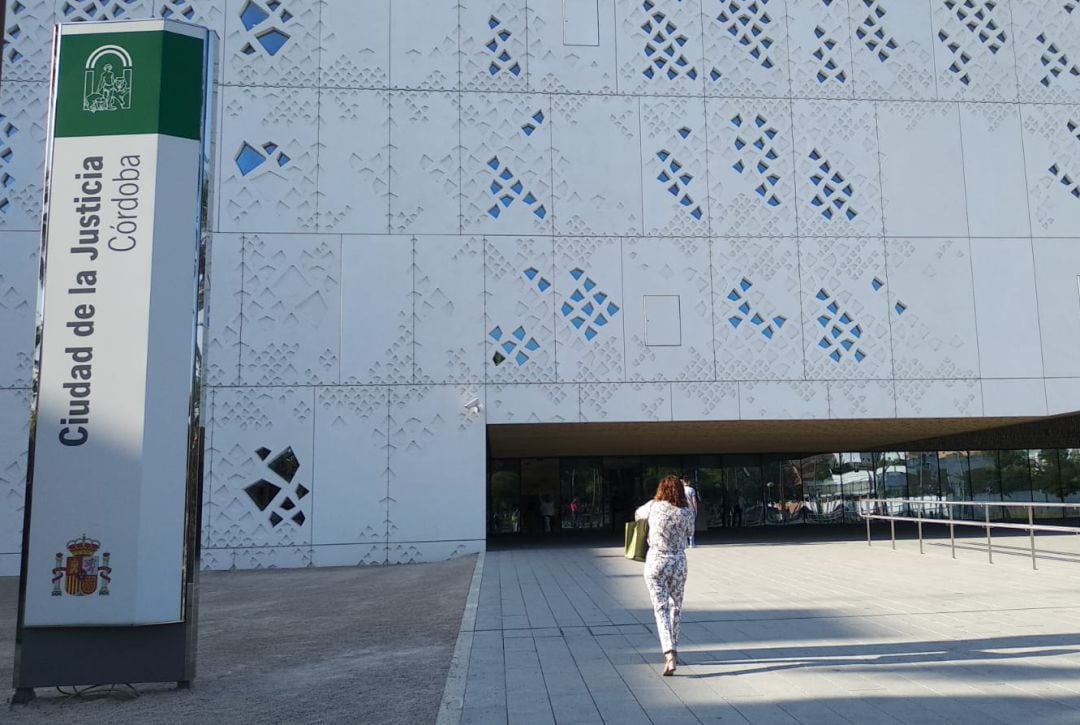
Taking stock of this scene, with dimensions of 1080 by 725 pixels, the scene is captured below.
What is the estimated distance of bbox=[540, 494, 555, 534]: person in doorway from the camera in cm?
2620

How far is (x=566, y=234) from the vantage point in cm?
1809

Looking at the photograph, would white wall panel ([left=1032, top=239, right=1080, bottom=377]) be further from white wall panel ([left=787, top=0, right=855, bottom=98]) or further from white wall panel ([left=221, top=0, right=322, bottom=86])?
white wall panel ([left=221, top=0, right=322, bottom=86])

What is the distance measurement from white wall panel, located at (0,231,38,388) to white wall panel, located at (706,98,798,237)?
45.9 feet

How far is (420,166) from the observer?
18.0 metres

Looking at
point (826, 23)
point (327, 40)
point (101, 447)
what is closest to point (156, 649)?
point (101, 447)

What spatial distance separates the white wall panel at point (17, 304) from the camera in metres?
16.6

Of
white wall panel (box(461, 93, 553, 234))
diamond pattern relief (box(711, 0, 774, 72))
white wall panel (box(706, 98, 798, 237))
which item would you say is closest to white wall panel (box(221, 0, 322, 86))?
white wall panel (box(461, 93, 553, 234))

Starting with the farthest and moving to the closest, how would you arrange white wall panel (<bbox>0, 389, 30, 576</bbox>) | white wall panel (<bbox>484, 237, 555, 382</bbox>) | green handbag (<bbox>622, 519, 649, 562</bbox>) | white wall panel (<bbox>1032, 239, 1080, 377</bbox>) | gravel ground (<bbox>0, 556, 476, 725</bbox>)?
1. white wall panel (<bbox>1032, 239, 1080, 377</bbox>)
2. white wall panel (<bbox>484, 237, 555, 382</bbox>)
3. white wall panel (<bbox>0, 389, 30, 576</bbox>)
4. green handbag (<bbox>622, 519, 649, 562</bbox>)
5. gravel ground (<bbox>0, 556, 476, 725</bbox>)

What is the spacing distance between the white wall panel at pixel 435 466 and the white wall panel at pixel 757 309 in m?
5.53

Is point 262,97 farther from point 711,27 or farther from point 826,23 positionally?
point 826,23

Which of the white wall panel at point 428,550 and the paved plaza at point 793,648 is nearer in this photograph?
the paved plaza at point 793,648

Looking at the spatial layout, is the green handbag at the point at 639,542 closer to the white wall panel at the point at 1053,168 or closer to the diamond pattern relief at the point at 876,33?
the diamond pattern relief at the point at 876,33

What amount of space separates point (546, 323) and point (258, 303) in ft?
19.2

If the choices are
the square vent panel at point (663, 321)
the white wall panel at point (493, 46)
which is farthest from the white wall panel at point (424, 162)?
the square vent panel at point (663, 321)
